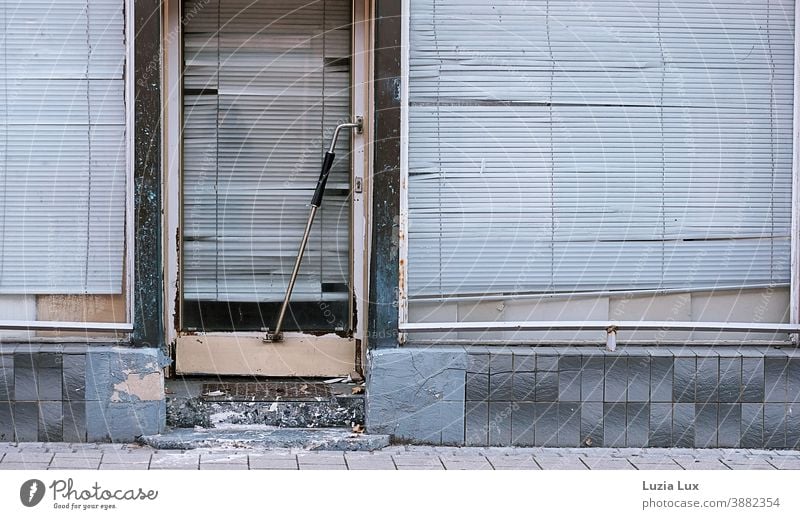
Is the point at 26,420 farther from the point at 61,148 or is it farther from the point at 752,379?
the point at 752,379

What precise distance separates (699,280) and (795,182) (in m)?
0.79

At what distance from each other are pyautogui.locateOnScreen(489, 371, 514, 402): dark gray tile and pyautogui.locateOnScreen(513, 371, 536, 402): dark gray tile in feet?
0.09

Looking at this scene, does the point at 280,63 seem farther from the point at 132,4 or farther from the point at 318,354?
the point at 318,354

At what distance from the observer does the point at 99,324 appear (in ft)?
23.0

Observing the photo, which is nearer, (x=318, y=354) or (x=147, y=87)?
(x=147, y=87)

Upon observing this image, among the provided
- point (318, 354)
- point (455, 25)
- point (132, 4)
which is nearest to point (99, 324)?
point (318, 354)

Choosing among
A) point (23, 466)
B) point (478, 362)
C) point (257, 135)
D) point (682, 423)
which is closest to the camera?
point (23, 466)

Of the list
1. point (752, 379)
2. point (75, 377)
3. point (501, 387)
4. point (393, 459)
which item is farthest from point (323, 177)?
point (752, 379)

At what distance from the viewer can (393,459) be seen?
6.78 metres

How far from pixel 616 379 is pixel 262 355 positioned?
206 cm

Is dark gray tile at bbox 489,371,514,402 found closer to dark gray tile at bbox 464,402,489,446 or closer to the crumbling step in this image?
dark gray tile at bbox 464,402,489,446

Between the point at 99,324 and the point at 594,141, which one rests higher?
the point at 594,141

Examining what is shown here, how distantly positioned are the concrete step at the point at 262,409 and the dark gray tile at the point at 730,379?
203 cm

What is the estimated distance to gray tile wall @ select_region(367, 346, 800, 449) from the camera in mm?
7047
